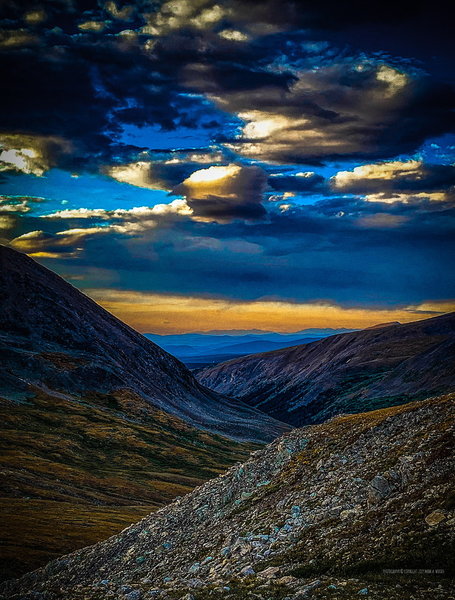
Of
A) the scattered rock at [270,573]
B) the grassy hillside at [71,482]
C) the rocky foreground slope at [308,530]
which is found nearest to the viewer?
the rocky foreground slope at [308,530]

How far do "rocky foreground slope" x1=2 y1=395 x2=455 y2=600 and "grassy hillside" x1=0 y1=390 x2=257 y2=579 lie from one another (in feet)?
84.7

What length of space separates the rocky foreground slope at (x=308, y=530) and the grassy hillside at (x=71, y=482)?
25824mm

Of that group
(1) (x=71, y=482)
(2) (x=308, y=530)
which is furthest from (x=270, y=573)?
Answer: (1) (x=71, y=482)

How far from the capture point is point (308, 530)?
103 feet

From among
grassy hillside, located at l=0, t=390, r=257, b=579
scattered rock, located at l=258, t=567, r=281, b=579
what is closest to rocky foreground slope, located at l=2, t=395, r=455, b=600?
scattered rock, located at l=258, t=567, r=281, b=579

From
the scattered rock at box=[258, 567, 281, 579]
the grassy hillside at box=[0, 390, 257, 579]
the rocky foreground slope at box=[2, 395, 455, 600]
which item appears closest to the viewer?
the rocky foreground slope at box=[2, 395, 455, 600]

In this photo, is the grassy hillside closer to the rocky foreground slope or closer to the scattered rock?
the rocky foreground slope

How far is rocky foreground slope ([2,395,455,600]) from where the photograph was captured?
78.5ft

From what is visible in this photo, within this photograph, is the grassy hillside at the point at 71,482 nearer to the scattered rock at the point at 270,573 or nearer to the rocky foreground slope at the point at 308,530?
the rocky foreground slope at the point at 308,530

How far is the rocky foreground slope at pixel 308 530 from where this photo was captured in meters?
23.9

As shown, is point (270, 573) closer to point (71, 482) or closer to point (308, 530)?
point (308, 530)

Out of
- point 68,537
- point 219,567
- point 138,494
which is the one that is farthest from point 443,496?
point 138,494

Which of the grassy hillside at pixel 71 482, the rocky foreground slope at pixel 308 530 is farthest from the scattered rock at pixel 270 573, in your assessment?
the grassy hillside at pixel 71 482

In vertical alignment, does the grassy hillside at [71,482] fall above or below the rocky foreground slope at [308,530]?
below
